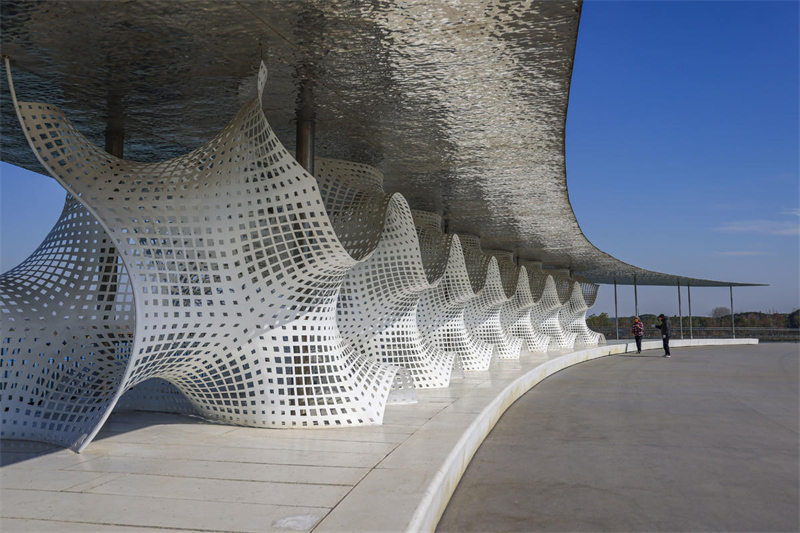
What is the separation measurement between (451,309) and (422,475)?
8.17 meters

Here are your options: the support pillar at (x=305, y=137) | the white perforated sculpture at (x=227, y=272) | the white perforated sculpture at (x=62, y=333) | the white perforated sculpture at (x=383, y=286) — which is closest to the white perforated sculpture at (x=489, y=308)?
the white perforated sculpture at (x=383, y=286)

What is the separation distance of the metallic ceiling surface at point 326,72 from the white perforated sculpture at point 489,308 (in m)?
5.29

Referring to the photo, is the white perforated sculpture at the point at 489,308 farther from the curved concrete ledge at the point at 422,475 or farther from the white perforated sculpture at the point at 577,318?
the white perforated sculpture at the point at 577,318

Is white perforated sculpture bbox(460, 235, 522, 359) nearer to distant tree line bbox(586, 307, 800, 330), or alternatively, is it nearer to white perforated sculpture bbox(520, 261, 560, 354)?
white perforated sculpture bbox(520, 261, 560, 354)

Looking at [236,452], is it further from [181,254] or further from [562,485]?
[562,485]

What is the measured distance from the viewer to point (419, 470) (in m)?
4.25

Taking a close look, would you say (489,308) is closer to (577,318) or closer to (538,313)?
(538,313)

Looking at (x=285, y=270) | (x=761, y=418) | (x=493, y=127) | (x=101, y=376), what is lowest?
(x=761, y=418)

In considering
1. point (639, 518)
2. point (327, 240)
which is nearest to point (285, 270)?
point (327, 240)

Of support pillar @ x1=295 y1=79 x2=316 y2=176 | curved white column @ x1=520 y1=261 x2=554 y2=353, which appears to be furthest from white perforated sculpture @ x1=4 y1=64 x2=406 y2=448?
curved white column @ x1=520 y1=261 x2=554 y2=353

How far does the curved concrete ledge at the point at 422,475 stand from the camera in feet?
10.7

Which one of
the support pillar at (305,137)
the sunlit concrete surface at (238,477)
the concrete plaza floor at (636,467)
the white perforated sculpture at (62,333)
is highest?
the support pillar at (305,137)

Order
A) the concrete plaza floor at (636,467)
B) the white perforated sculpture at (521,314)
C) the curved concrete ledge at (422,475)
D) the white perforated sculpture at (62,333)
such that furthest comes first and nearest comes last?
the white perforated sculpture at (521,314) → the white perforated sculpture at (62,333) → the concrete plaza floor at (636,467) → the curved concrete ledge at (422,475)

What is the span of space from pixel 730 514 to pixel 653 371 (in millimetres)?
12976
